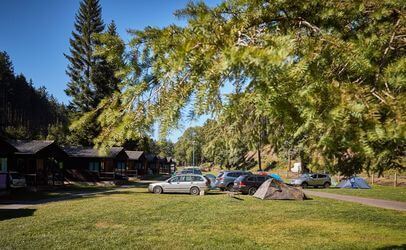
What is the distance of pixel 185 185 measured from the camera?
2677 cm

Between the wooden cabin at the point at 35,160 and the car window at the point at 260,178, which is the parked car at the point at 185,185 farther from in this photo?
the wooden cabin at the point at 35,160

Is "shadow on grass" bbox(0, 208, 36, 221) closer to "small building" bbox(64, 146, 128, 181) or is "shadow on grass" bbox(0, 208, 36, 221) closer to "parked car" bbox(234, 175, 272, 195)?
"parked car" bbox(234, 175, 272, 195)

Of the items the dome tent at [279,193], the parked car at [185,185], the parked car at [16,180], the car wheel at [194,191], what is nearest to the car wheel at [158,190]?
the parked car at [185,185]

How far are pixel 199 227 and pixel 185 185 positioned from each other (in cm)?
1423

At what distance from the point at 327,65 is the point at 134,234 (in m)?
9.51

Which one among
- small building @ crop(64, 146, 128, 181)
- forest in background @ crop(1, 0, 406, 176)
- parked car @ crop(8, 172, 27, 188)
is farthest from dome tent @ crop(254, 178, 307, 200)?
small building @ crop(64, 146, 128, 181)

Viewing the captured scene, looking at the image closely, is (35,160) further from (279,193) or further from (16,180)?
(279,193)

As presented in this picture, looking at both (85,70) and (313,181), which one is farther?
(85,70)

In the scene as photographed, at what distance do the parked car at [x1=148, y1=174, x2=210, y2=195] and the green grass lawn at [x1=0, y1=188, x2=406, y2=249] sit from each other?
801 cm

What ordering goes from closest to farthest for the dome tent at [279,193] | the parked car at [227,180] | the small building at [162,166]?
1. the dome tent at [279,193]
2. the parked car at [227,180]
3. the small building at [162,166]

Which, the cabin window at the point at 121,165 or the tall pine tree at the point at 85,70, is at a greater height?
the tall pine tree at the point at 85,70

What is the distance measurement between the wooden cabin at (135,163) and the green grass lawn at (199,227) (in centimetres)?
3846

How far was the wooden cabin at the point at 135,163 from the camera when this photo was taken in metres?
56.2

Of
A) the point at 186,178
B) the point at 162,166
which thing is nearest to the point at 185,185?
the point at 186,178
